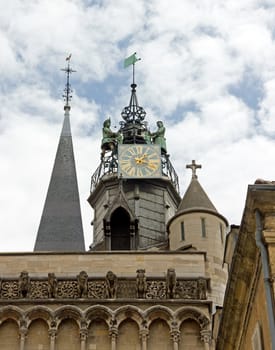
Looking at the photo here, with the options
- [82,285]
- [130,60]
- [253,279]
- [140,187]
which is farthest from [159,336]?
[130,60]

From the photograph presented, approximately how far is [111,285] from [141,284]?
0.79m

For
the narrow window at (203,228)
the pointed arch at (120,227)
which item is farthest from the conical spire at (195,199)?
the pointed arch at (120,227)

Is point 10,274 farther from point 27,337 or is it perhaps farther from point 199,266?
point 199,266

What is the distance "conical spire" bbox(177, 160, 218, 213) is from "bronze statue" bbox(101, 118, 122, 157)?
1216cm

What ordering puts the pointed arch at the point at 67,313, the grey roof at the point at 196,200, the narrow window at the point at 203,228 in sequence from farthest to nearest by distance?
the grey roof at the point at 196,200, the narrow window at the point at 203,228, the pointed arch at the point at 67,313

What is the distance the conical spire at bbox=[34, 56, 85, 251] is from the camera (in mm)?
30656

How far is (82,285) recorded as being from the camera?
21.7 meters

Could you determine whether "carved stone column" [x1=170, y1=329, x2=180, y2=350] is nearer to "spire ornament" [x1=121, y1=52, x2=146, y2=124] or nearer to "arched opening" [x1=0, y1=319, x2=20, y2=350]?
"arched opening" [x1=0, y1=319, x2=20, y2=350]

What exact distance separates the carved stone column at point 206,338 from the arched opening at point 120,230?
10.6 meters

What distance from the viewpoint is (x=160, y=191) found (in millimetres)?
39062

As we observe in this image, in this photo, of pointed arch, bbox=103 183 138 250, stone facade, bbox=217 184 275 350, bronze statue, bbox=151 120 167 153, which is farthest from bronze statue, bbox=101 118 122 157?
stone facade, bbox=217 184 275 350

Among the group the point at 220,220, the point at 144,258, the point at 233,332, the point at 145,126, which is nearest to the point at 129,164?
the point at 145,126

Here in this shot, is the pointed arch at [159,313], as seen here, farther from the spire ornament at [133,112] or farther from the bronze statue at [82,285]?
the spire ornament at [133,112]

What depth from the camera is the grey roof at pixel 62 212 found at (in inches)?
1207
